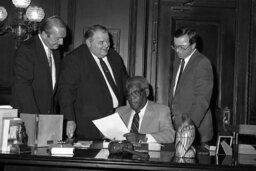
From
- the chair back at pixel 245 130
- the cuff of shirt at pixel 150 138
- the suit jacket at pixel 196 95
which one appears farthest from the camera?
the suit jacket at pixel 196 95

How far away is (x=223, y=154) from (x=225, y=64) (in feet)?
9.18

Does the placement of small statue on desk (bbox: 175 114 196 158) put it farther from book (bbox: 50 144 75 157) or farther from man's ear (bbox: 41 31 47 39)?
man's ear (bbox: 41 31 47 39)

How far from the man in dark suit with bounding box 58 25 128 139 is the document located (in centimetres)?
83

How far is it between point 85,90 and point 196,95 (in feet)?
3.37

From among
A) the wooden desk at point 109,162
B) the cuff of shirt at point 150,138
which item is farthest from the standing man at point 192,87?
the wooden desk at point 109,162

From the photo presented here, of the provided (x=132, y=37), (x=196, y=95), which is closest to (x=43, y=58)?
(x=196, y=95)

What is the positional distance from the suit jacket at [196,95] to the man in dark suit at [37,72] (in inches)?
45.8

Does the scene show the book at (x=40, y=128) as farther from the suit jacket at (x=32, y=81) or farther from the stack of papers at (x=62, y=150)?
the suit jacket at (x=32, y=81)

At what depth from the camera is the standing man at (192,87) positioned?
4020mm

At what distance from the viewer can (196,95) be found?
4.07 m

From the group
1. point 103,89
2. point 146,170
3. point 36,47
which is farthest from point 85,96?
point 146,170

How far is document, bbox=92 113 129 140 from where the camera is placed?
3.26 metres

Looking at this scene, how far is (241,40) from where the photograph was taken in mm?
5500

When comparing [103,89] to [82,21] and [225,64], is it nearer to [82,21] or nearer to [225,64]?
[82,21]
